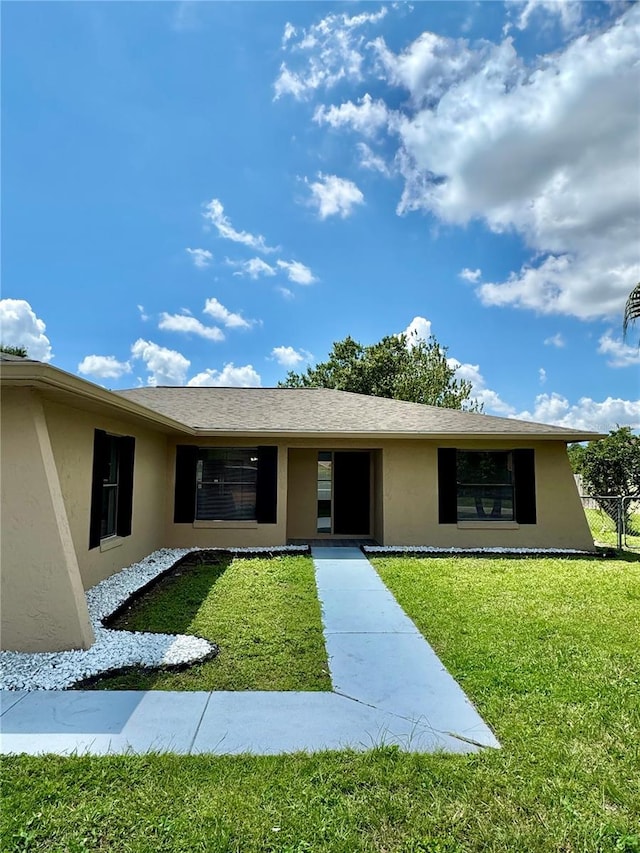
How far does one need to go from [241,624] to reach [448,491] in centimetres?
672

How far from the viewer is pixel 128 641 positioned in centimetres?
506

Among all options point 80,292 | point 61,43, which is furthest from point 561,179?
point 80,292

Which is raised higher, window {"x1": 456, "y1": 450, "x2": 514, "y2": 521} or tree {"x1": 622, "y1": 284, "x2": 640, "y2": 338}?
tree {"x1": 622, "y1": 284, "x2": 640, "y2": 338}

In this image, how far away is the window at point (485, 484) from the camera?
11.3 m

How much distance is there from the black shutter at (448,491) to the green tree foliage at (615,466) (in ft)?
27.6

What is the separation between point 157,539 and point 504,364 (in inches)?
702

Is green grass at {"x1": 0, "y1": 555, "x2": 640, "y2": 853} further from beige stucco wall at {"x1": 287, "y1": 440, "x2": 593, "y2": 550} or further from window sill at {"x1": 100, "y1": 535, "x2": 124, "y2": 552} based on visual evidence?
beige stucco wall at {"x1": 287, "y1": 440, "x2": 593, "y2": 550}

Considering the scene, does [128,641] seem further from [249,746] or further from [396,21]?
[396,21]

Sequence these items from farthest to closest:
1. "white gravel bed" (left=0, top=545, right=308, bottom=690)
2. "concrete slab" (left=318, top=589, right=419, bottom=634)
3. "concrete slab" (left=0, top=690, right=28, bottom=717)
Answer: "concrete slab" (left=318, top=589, right=419, bottom=634), "white gravel bed" (left=0, top=545, right=308, bottom=690), "concrete slab" (left=0, top=690, right=28, bottom=717)

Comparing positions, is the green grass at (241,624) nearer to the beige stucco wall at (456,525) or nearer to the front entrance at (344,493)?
the beige stucco wall at (456,525)

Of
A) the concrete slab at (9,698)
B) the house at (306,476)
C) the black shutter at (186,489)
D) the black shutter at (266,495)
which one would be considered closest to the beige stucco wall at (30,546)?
the concrete slab at (9,698)

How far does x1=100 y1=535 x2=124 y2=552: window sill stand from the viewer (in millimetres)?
7429

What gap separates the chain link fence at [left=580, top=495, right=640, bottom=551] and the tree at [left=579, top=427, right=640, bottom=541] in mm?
705

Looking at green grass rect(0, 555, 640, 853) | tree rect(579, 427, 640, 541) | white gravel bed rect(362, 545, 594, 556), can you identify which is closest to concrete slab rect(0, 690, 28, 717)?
green grass rect(0, 555, 640, 853)
